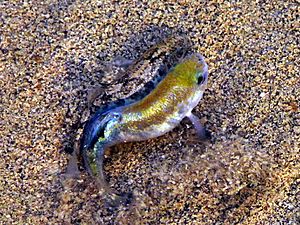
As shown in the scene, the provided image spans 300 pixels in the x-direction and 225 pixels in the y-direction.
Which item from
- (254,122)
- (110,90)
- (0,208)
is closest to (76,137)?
(110,90)

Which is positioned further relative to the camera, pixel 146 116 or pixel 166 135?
pixel 166 135

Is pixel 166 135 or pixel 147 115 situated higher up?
pixel 147 115

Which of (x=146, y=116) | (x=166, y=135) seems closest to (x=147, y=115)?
(x=146, y=116)

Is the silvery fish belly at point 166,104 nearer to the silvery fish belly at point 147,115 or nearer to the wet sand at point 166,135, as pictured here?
the silvery fish belly at point 147,115

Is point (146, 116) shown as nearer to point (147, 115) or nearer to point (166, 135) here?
point (147, 115)

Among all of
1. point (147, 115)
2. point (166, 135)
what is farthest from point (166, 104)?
point (166, 135)

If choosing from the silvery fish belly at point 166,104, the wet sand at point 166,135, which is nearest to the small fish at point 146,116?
the silvery fish belly at point 166,104
